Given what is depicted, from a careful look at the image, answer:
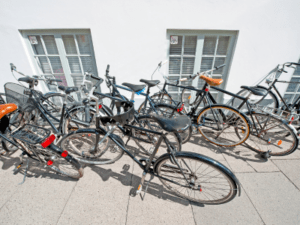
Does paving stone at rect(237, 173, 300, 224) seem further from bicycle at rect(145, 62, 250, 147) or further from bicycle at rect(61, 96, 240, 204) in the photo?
bicycle at rect(145, 62, 250, 147)

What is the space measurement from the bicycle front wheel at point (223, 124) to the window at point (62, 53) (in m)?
2.65

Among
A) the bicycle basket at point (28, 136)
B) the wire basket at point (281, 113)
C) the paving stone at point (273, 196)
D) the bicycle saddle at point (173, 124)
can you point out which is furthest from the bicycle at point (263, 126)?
the bicycle basket at point (28, 136)

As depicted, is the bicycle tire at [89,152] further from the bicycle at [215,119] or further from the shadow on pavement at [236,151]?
the shadow on pavement at [236,151]

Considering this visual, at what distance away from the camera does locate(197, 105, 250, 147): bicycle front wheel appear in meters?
2.46

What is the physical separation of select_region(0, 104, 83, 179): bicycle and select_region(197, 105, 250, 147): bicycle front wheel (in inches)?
95.0

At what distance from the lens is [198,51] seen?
329cm

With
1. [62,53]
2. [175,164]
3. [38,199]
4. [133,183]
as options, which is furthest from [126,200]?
[62,53]

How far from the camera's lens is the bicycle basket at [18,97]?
1983 millimetres

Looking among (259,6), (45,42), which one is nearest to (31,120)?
(45,42)

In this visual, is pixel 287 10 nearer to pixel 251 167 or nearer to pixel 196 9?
pixel 196 9

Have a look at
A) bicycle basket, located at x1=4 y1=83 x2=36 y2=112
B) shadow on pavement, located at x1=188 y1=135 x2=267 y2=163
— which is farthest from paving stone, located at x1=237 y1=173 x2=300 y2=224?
bicycle basket, located at x1=4 y1=83 x2=36 y2=112

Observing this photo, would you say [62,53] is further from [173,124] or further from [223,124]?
[223,124]

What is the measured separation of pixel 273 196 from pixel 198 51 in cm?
307

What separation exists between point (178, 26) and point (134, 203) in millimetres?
3320
